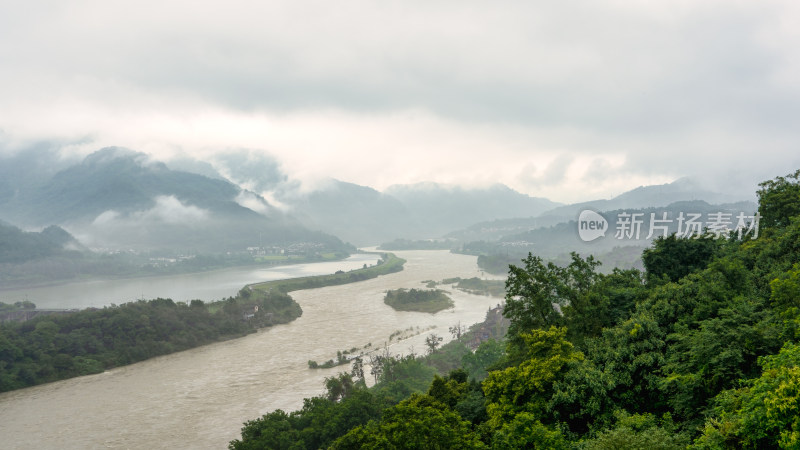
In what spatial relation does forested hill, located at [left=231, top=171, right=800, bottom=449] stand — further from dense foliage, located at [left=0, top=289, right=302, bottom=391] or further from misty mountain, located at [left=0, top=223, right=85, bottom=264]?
misty mountain, located at [left=0, top=223, right=85, bottom=264]

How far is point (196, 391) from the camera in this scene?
120 feet

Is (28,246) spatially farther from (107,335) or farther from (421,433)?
(421,433)

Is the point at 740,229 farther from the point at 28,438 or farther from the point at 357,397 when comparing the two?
the point at 28,438

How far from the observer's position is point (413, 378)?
116ft

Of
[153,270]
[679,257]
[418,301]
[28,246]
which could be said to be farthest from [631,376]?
[28,246]

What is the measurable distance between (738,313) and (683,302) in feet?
11.1

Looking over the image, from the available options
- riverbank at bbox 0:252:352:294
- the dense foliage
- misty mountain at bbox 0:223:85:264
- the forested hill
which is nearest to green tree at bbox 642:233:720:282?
the forested hill

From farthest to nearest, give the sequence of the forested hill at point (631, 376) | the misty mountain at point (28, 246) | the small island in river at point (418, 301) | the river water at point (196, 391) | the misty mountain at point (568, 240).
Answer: the misty mountain at point (568, 240) → the misty mountain at point (28, 246) → the small island in river at point (418, 301) → the river water at point (196, 391) → the forested hill at point (631, 376)

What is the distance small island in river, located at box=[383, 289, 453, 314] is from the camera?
69.9 meters

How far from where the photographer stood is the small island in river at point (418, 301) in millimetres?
69938

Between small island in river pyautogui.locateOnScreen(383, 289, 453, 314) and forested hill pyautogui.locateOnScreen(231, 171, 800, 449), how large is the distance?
1899 inches

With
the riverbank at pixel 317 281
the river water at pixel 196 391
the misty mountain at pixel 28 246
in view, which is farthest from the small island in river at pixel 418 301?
the misty mountain at pixel 28 246

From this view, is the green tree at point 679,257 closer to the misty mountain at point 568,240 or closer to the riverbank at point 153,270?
the riverbank at point 153,270

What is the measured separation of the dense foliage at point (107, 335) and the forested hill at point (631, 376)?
30793 millimetres
